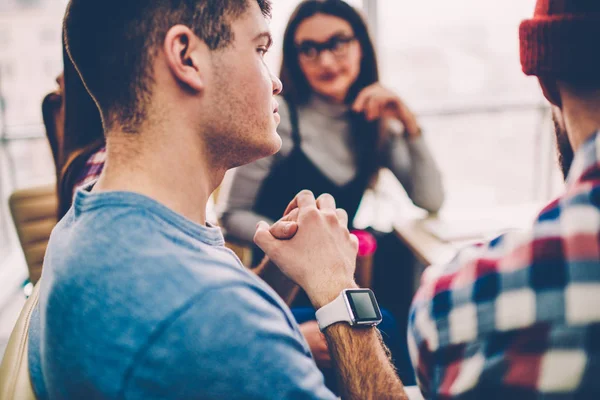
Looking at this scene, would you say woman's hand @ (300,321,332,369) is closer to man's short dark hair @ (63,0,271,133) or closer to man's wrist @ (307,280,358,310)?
man's wrist @ (307,280,358,310)

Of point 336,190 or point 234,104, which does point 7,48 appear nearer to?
point 336,190

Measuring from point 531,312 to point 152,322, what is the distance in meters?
0.43

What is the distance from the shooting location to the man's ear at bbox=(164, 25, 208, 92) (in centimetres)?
70

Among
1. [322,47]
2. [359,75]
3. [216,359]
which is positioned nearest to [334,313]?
[216,359]

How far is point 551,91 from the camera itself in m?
0.69

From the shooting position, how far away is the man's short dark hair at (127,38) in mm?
703

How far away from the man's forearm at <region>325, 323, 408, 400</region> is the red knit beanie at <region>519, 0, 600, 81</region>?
489 millimetres

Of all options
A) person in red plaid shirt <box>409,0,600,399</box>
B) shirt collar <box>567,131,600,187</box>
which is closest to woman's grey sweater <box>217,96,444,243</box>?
→ person in red plaid shirt <box>409,0,600,399</box>

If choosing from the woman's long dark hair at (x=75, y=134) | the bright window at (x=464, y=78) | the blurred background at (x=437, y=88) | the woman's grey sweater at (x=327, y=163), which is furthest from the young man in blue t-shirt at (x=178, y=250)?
the bright window at (x=464, y=78)

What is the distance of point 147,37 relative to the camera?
70 cm

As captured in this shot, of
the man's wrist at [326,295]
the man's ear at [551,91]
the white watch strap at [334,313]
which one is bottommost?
the white watch strap at [334,313]

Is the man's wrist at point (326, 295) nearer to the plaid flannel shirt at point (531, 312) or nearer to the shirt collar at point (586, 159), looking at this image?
the plaid flannel shirt at point (531, 312)

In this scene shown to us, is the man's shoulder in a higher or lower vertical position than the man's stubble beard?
lower

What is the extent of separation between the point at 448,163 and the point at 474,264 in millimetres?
3275
